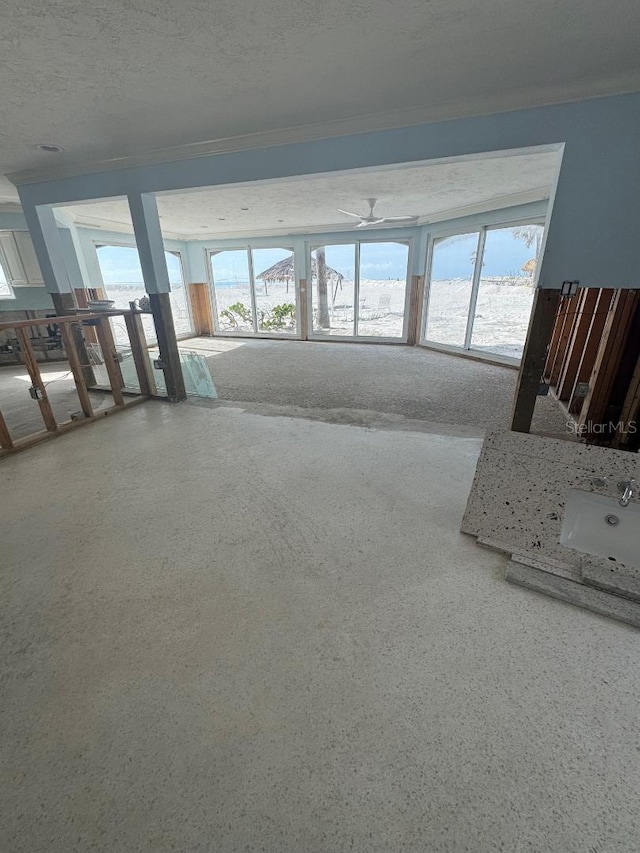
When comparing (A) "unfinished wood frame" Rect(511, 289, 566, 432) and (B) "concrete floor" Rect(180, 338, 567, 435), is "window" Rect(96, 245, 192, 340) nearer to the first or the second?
(B) "concrete floor" Rect(180, 338, 567, 435)

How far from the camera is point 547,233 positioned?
2.51 meters

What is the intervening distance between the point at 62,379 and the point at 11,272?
255 centimetres

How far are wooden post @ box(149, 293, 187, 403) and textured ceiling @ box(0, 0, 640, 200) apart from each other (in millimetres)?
1607

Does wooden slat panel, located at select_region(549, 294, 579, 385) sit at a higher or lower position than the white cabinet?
lower

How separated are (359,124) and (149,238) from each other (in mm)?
2484

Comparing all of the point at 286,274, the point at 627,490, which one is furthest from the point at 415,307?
the point at 627,490

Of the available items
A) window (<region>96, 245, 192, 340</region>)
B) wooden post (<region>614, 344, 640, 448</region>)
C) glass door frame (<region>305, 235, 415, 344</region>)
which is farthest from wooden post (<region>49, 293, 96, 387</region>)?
wooden post (<region>614, 344, 640, 448</region>)

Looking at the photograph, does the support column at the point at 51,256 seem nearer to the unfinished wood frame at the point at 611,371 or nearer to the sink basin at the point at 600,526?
the sink basin at the point at 600,526

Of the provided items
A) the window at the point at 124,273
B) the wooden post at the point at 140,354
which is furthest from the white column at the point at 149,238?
the window at the point at 124,273

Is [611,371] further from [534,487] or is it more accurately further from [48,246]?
[48,246]

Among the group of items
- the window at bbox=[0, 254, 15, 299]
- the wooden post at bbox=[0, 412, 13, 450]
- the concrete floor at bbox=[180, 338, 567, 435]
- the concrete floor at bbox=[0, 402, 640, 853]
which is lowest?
the concrete floor at bbox=[0, 402, 640, 853]

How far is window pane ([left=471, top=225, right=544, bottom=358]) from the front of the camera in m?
5.71

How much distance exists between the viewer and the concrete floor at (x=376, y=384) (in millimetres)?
3977

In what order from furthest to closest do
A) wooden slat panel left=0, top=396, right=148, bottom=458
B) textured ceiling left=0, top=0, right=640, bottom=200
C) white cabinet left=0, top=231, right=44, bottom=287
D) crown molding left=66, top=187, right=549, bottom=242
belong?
1. white cabinet left=0, top=231, right=44, bottom=287
2. crown molding left=66, top=187, right=549, bottom=242
3. wooden slat panel left=0, top=396, right=148, bottom=458
4. textured ceiling left=0, top=0, right=640, bottom=200
